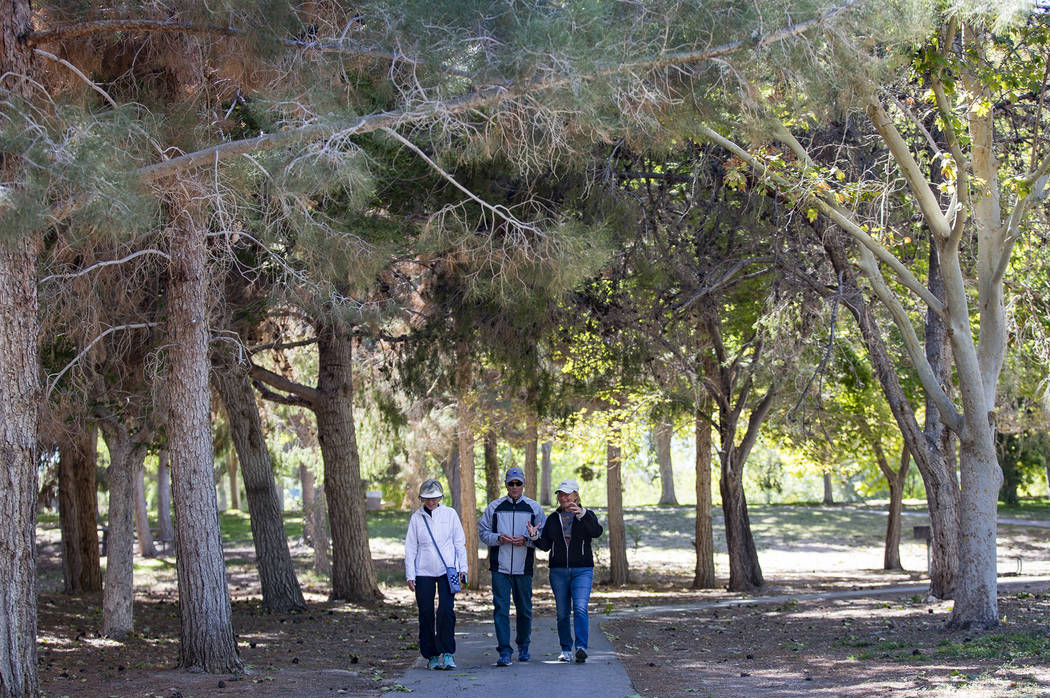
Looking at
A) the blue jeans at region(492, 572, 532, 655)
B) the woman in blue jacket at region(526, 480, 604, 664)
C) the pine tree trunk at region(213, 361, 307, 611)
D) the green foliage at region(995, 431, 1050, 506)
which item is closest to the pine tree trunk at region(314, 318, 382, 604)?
the pine tree trunk at region(213, 361, 307, 611)

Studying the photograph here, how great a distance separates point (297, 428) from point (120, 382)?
40.7 ft

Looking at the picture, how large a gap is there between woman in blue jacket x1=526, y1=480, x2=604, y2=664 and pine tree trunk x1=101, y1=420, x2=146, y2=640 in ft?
19.5

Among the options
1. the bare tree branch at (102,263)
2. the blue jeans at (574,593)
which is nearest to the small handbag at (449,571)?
the blue jeans at (574,593)

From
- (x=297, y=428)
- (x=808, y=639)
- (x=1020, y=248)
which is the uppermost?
(x=1020, y=248)

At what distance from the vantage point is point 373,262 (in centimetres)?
1033

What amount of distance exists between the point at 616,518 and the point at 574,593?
496 inches

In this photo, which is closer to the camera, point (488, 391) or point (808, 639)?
point (808, 639)

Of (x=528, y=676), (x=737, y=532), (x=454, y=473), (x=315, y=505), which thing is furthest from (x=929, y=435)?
(x=454, y=473)

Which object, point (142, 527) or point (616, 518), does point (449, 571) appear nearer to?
point (616, 518)

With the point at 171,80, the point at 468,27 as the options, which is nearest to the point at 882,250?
the point at 468,27

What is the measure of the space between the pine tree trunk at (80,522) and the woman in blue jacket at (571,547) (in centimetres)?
1188

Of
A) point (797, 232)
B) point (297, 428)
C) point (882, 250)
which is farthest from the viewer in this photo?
point (297, 428)

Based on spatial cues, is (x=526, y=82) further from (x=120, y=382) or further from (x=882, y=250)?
(x=120, y=382)

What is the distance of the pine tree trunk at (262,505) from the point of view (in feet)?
51.5
